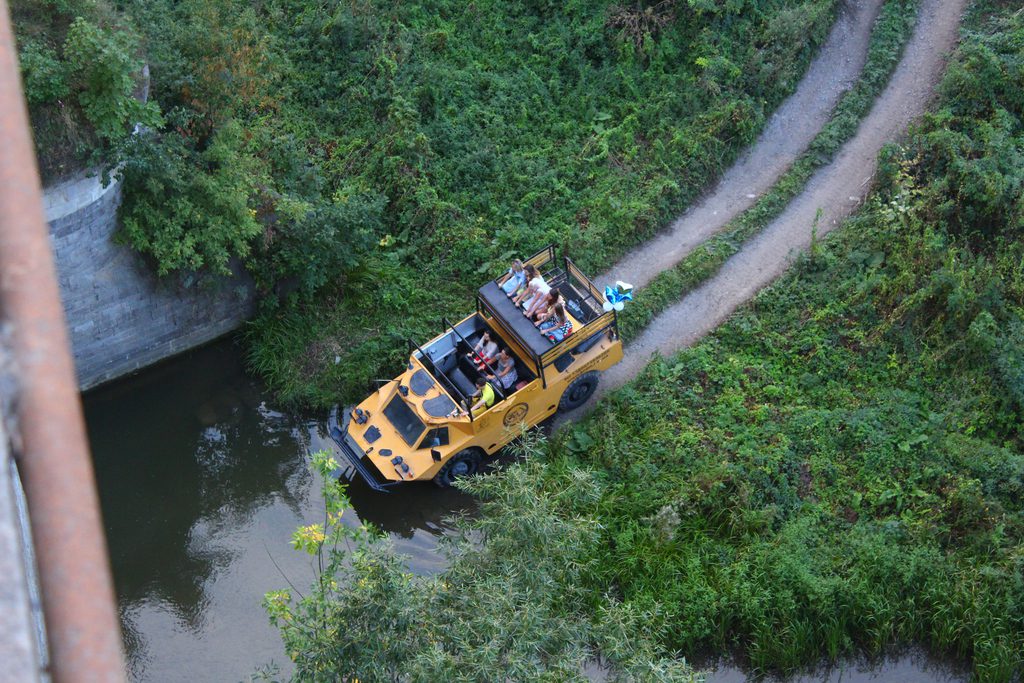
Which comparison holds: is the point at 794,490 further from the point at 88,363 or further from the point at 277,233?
the point at 88,363

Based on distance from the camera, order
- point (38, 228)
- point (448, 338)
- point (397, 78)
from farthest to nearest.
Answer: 1. point (397, 78)
2. point (448, 338)
3. point (38, 228)

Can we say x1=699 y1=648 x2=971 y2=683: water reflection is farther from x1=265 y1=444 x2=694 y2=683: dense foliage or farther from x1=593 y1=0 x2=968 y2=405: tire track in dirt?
x1=593 y1=0 x2=968 y2=405: tire track in dirt

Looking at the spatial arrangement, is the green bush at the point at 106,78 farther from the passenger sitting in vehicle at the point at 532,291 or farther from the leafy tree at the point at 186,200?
the passenger sitting in vehicle at the point at 532,291

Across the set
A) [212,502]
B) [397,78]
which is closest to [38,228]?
[212,502]

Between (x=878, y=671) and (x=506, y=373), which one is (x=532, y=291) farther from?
(x=878, y=671)

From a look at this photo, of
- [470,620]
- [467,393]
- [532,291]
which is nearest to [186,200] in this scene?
[467,393]

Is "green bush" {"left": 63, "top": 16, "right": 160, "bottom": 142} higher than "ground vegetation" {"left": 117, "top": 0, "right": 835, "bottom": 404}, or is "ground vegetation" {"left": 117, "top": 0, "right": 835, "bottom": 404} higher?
"green bush" {"left": 63, "top": 16, "right": 160, "bottom": 142}

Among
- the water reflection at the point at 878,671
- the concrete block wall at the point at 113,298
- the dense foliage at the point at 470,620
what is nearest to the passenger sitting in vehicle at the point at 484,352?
the concrete block wall at the point at 113,298

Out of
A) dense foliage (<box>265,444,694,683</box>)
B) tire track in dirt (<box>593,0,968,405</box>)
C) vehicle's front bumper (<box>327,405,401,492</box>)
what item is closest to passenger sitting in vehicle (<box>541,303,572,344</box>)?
tire track in dirt (<box>593,0,968,405</box>)
